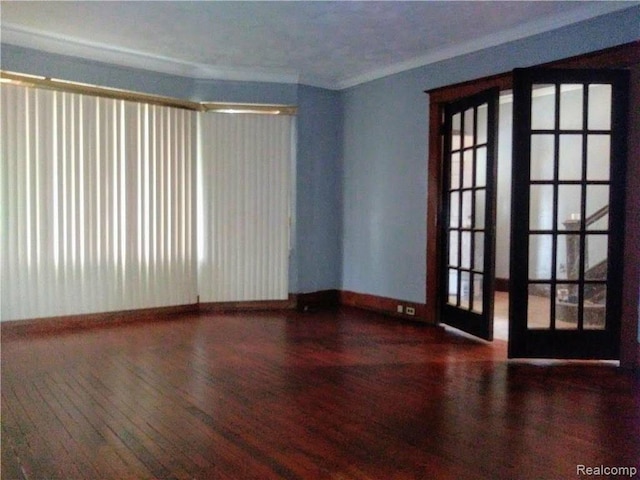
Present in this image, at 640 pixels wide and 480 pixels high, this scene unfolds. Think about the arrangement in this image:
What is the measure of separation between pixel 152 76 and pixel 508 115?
5380 millimetres

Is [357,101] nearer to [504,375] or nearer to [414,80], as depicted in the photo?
[414,80]

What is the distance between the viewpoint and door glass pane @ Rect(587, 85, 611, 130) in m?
4.04

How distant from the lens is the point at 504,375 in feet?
12.5

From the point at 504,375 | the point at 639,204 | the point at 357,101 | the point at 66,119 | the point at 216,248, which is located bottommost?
the point at 504,375

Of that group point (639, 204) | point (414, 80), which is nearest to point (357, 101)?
point (414, 80)

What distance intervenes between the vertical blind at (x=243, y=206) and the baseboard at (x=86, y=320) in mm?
469

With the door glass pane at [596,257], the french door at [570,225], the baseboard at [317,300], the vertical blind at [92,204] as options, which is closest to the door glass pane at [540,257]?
the french door at [570,225]

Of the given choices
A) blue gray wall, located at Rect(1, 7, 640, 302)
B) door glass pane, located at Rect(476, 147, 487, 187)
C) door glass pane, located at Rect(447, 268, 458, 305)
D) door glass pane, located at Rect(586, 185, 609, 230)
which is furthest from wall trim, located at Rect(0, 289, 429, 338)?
door glass pane, located at Rect(586, 185, 609, 230)

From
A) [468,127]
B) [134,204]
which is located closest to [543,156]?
[468,127]

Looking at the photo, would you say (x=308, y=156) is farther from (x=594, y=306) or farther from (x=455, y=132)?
(x=594, y=306)

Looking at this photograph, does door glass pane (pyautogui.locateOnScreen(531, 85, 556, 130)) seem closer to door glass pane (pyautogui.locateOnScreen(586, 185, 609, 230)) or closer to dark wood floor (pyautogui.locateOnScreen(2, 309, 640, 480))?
door glass pane (pyautogui.locateOnScreen(586, 185, 609, 230))

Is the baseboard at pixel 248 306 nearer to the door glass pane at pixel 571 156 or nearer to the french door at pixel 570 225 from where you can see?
the french door at pixel 570 225

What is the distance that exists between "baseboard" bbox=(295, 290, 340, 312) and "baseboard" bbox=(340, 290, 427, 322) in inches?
4.0

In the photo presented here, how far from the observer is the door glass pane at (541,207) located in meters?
4.20
